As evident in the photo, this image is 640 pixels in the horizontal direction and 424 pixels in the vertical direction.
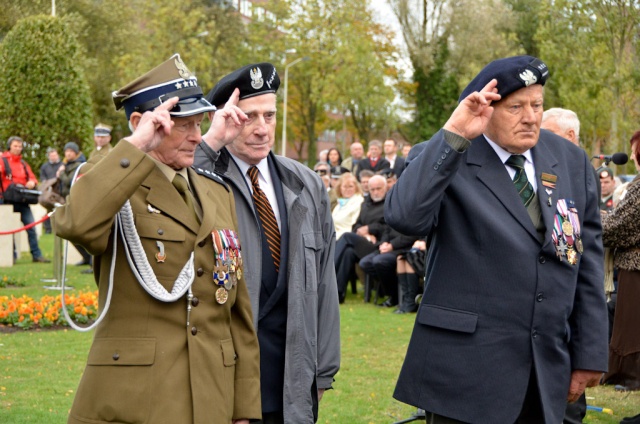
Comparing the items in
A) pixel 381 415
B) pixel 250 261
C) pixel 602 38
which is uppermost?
pixel 602 38

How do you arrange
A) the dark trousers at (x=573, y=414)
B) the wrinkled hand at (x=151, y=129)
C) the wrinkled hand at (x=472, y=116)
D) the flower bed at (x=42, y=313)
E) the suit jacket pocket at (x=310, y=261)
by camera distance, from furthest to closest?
the flower bed at (x=42, y=313), the dark trousers at (x=573, y=414), the suit jacket pocket at (x=310, y=261), the wrinkled hand at (x=472, y=116), the wrinkled hand at (x=151, y=129)

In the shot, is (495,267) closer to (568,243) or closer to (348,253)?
(568,243)

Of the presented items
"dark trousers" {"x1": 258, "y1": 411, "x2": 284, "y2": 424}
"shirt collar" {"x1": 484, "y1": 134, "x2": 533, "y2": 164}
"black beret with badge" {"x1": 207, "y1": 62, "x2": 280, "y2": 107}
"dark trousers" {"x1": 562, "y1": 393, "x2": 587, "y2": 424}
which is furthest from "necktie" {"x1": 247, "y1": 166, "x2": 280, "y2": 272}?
"dark trousers" {"x1": 562, "y1": 393, "x2": 587, "y2": 424}

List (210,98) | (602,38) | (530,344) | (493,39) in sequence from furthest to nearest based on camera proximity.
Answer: (493,39) < (602,38) < (210,98) < (530,344)

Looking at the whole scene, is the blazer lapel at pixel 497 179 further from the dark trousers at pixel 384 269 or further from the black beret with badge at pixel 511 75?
the dark trousers at pixel 384 269

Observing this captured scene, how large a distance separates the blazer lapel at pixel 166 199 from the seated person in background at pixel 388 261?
398 inches

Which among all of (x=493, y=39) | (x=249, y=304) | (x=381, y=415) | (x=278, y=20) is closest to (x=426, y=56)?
(x=493, y=39)

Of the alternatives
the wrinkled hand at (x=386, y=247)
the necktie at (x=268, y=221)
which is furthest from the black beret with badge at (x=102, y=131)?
the necktie at (x=268, y=221)

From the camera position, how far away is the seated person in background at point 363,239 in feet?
48.1

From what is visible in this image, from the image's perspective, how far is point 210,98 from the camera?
454cm

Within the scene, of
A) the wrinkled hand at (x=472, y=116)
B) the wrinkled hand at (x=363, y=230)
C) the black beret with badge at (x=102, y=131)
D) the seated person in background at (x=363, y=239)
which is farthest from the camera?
the black beret with badge at (x=102, y=131)

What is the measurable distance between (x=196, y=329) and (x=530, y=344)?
59.6 inches

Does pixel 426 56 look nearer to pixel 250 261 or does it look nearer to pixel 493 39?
pixel 493 39

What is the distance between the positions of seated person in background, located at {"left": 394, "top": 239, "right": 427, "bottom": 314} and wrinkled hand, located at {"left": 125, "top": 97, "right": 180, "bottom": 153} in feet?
32.6
